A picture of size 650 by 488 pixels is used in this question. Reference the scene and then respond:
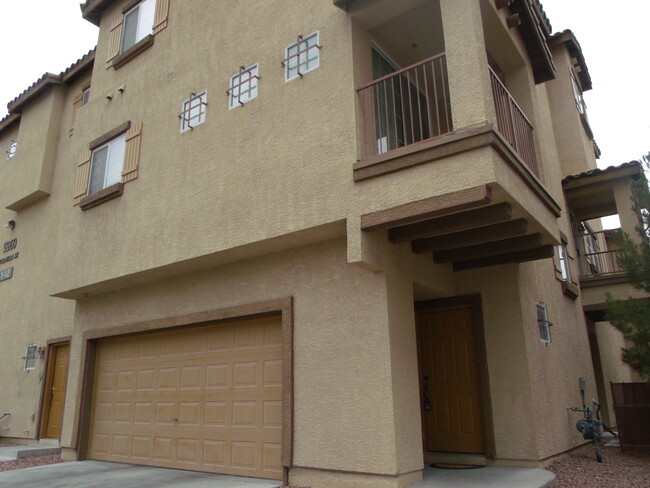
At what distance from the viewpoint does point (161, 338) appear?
31.8ft

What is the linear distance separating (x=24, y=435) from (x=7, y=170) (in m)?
7.81

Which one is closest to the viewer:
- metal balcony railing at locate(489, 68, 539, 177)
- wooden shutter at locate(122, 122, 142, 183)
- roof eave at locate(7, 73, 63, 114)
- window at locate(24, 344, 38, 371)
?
metal balcony railing at locate(489, 68, 539, 177)

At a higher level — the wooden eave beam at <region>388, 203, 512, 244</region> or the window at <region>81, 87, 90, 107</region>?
the window at <region>81, 87, 90, 107</region>

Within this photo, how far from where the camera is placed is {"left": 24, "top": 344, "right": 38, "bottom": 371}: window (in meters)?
13.4

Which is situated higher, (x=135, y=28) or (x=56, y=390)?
(x=135, y=28)

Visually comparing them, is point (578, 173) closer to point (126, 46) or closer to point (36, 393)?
point (126, 46)

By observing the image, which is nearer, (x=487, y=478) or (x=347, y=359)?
(x=487, y=478)

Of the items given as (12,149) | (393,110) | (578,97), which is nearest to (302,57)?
(393,110)

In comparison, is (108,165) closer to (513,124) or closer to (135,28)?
(135,28)

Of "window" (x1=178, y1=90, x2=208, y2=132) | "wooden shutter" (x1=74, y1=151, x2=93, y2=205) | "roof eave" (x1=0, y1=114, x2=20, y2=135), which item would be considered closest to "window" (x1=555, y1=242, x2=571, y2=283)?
"window" (x1=178, y1=90, x2=208, y2=132)

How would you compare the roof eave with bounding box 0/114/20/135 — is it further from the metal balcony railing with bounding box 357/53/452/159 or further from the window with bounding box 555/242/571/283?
the window with bounding box 555/242/571/283

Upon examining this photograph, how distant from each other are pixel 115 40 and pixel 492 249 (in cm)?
936

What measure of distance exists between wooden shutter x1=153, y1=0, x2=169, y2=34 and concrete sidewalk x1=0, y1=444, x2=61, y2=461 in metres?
8.79

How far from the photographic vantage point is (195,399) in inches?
345
